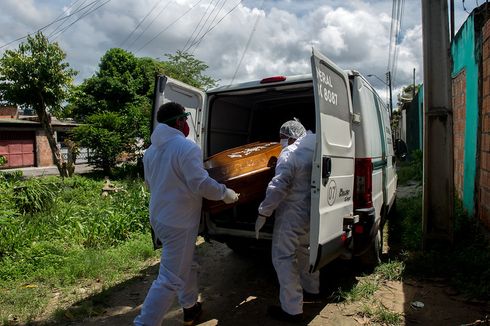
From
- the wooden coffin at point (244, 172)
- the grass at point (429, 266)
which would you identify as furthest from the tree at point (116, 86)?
the wooden coffin at point (244, 172)

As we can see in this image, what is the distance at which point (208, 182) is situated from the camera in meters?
3.42

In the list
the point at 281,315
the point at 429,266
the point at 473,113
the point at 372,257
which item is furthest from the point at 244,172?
the point at 473,113

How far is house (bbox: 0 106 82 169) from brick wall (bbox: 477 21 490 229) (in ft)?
88.0

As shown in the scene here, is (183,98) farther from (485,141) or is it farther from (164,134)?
(485,141)

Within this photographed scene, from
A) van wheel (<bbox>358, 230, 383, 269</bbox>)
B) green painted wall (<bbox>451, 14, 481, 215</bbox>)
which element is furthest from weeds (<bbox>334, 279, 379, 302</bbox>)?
green painted wall (<bbox>451, 14, 481, 215</bbox>)

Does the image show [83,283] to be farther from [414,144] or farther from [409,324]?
[414,144]

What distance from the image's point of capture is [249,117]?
6.11 metres

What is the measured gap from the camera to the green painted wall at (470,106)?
6.04 m

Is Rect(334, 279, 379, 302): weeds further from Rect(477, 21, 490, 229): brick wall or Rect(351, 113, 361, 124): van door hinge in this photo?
Rect(477, 21, 490, 229): brick wall

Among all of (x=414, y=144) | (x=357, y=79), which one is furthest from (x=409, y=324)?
(x=414, y=144)

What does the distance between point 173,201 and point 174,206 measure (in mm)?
41

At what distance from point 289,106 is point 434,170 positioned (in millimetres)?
2018

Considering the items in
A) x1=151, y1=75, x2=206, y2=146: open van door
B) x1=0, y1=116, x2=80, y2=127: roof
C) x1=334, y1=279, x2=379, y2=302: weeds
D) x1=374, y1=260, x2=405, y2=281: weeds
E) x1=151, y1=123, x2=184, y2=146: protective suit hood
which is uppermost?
x1=0, y1=116, x2=80, y2=127: roof

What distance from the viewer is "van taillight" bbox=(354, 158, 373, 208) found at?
13.6ft
